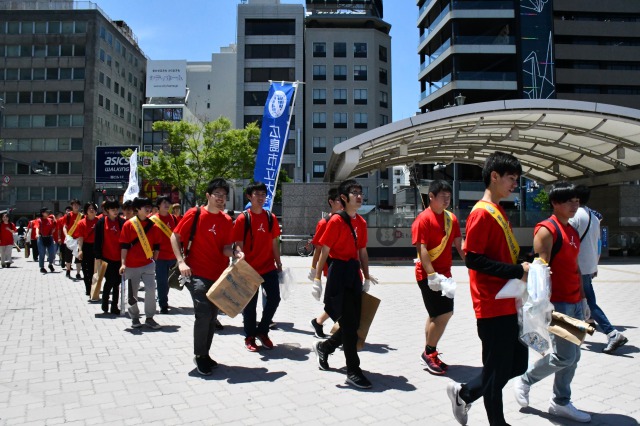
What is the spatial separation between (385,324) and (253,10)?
54940 millimetres

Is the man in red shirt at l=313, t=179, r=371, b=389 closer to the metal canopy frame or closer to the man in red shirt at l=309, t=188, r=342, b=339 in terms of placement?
the man in red shirt at l=309, t=188, r=342, b=339

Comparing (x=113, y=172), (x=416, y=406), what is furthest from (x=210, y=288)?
(x=113, y=172)

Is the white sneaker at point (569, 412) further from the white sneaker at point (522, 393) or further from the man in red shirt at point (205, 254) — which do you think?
the man in red shirt at point (205, 254)

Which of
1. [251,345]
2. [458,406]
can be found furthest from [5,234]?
[458,406]

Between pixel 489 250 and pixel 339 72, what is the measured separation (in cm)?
5562

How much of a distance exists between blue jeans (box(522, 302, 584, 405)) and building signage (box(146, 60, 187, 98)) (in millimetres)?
64759

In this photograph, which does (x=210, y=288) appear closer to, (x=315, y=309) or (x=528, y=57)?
(x=315, y=309)

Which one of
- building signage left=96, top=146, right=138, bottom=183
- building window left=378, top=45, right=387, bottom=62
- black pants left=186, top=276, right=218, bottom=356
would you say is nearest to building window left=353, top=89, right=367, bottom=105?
building window left=378, top=45, right=387, bottom=62

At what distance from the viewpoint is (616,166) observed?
1834 centimetres

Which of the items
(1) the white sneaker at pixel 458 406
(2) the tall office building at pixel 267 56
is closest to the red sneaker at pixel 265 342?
(1) the white sneaker at pixel 458 406

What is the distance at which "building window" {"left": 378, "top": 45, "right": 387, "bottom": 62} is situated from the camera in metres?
57.4

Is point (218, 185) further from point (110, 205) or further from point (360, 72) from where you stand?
point (360, 72)

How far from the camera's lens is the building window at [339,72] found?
5612 cm

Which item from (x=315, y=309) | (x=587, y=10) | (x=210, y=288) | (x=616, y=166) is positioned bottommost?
(x=315, y=309)
